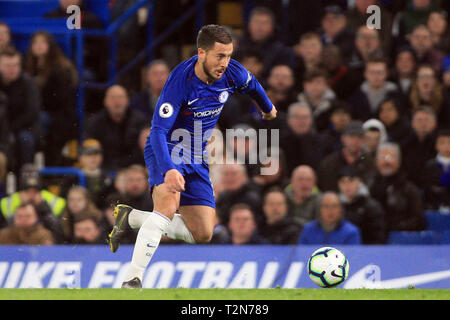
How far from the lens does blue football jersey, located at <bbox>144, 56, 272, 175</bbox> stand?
24.0ft

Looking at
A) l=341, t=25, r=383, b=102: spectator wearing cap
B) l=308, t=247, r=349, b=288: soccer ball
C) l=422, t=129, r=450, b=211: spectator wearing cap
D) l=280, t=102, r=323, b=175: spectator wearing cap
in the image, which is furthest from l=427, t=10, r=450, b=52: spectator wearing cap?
l=308, t=247, r=349, b=288: soccer ball

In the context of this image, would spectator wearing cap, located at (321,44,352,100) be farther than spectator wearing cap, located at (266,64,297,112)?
Yes

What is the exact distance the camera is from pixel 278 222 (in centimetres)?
1020

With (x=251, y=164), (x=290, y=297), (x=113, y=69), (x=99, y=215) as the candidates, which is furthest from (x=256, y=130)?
(x=290, y=297)

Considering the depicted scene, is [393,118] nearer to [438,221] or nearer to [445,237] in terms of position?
[438,221]

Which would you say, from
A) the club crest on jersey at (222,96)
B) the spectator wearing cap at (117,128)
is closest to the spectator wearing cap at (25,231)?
the spectator wearing cap at (117,128)

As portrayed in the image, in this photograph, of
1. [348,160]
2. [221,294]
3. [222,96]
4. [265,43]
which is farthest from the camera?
[265,43]

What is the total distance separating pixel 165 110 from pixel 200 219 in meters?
1.15

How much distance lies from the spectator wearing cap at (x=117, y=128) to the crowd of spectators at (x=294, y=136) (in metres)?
0.01

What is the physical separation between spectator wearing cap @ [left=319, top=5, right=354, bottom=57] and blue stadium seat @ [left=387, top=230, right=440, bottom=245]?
9.53ft

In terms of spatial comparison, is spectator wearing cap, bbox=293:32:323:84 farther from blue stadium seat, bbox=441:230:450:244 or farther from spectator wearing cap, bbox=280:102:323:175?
blue stadium seat, bbox=441:230:450:244

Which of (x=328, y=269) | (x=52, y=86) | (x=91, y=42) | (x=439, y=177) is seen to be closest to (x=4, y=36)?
(x=52, y=86)

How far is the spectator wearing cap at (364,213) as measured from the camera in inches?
404

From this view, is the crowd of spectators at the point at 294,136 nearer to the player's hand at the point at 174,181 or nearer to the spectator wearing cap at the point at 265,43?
the spectator wearing cap at the point at 265,43
